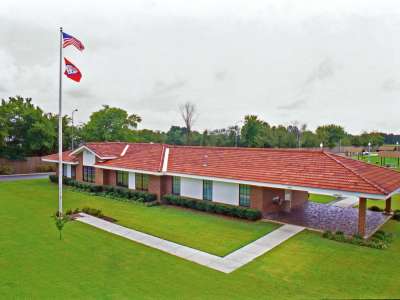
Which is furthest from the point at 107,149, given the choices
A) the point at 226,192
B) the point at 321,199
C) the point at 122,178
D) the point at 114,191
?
the point at 321,199

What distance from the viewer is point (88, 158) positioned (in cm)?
2936

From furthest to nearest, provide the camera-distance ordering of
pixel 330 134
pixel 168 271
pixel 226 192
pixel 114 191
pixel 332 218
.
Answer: pixel 330 134 < pixel 114 191 < pixel 226 192 < pixel 332 218 < pixel 168 271

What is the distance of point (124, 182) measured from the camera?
88.5 feet

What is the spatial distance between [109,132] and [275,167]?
41.8m

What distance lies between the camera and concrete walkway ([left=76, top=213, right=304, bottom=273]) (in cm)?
1214

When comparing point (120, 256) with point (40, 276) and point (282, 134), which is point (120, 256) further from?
point (282, 134)

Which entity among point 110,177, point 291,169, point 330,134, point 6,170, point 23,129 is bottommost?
point 6,170

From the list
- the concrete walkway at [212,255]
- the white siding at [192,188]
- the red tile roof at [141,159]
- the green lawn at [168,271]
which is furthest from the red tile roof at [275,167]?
the concrete walkway at [212,255]

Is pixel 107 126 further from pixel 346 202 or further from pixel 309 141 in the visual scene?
pixel 309 141

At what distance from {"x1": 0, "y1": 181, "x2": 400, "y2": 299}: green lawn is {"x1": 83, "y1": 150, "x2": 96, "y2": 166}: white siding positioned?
43.0ft

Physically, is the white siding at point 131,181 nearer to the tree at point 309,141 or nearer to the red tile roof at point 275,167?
the red tile roof at point 275,167

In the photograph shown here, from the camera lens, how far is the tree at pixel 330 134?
8839 cm

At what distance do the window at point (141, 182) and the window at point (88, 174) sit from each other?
6.30m

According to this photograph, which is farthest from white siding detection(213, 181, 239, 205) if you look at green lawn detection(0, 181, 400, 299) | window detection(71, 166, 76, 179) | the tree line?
the tree line
